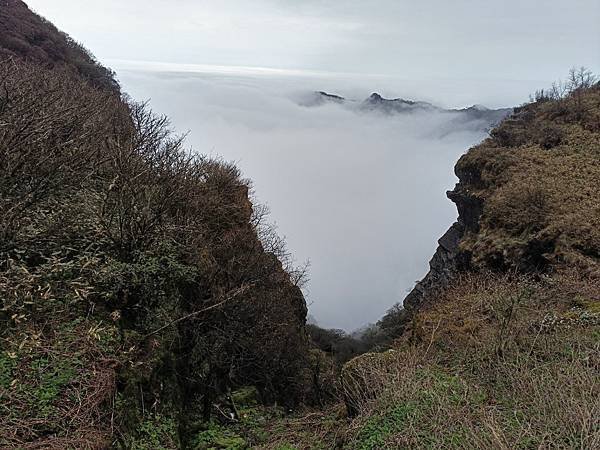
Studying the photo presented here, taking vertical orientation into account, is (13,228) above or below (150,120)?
below

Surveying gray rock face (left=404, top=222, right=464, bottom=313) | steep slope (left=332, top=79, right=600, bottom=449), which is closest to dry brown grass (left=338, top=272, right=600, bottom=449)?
steep slope (left=332, top=79, right=600, bottom=449)

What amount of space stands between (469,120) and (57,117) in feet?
545

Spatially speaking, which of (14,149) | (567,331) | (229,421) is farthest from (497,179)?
(14,149)

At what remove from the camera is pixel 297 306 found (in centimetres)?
2273

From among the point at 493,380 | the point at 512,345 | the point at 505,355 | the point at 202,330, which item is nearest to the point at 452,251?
the point at 202,330

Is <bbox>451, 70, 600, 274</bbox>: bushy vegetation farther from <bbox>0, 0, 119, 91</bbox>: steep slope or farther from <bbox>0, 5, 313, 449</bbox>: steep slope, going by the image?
<bbox>0, 0, 119, 91</bbox>: steep slope

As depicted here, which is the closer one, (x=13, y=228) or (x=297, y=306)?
(x=13, y=228)

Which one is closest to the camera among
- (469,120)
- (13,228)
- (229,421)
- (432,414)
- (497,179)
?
(432,414)

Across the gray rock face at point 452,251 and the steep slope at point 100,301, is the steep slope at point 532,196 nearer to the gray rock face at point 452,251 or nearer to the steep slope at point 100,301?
the gray rock face at point 452,251

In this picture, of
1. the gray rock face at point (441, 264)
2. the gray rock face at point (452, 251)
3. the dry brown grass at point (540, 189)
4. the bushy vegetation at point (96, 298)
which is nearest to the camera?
the bushy vegetation at point (96, 298)

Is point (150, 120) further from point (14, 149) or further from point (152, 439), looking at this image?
point (152, 439)

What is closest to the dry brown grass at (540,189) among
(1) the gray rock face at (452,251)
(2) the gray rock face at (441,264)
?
(1) the gray rock face at (452,251)

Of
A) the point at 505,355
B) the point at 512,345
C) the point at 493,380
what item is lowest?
the point at 493,380

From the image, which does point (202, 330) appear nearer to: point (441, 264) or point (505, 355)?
point (505, 355)
